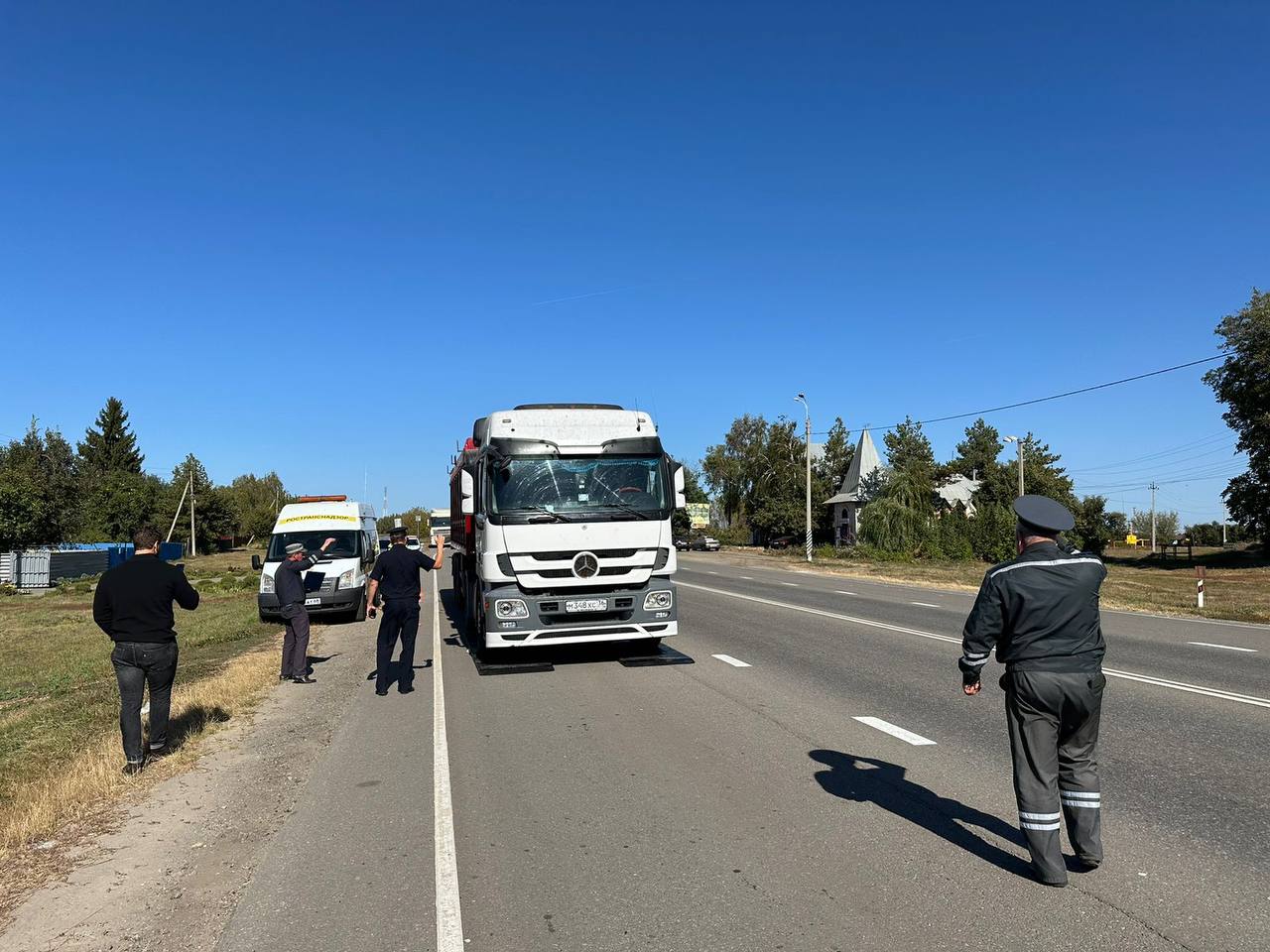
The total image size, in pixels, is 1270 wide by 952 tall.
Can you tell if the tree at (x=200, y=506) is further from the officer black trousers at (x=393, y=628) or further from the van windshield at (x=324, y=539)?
the officer black trousers at (x=393, y=628)

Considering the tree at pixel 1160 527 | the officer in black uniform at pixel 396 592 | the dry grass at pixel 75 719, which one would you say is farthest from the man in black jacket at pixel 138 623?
the tree at pixel 1160 527

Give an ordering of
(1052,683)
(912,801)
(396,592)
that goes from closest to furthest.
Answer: (1052,683)
(912,801)
(396,592)

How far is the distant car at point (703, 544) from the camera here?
251 feet

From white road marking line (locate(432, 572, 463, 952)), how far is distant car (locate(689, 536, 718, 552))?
222ft

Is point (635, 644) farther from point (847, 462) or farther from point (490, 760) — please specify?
point (847, 462)

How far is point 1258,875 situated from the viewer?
444 centimetres

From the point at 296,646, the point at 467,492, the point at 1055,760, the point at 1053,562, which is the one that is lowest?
the point at 296,646

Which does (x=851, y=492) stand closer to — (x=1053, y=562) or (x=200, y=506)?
(x=200, y=506)

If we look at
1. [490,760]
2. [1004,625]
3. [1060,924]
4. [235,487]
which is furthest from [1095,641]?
[235,487]

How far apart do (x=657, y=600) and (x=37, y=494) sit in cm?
4321

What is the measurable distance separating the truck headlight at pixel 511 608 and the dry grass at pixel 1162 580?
54.5ft

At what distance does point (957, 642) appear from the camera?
1406cm

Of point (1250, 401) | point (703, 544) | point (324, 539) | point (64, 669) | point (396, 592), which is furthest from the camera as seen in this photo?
point (703, 544)

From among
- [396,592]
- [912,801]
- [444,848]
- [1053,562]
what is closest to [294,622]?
[396,592]
